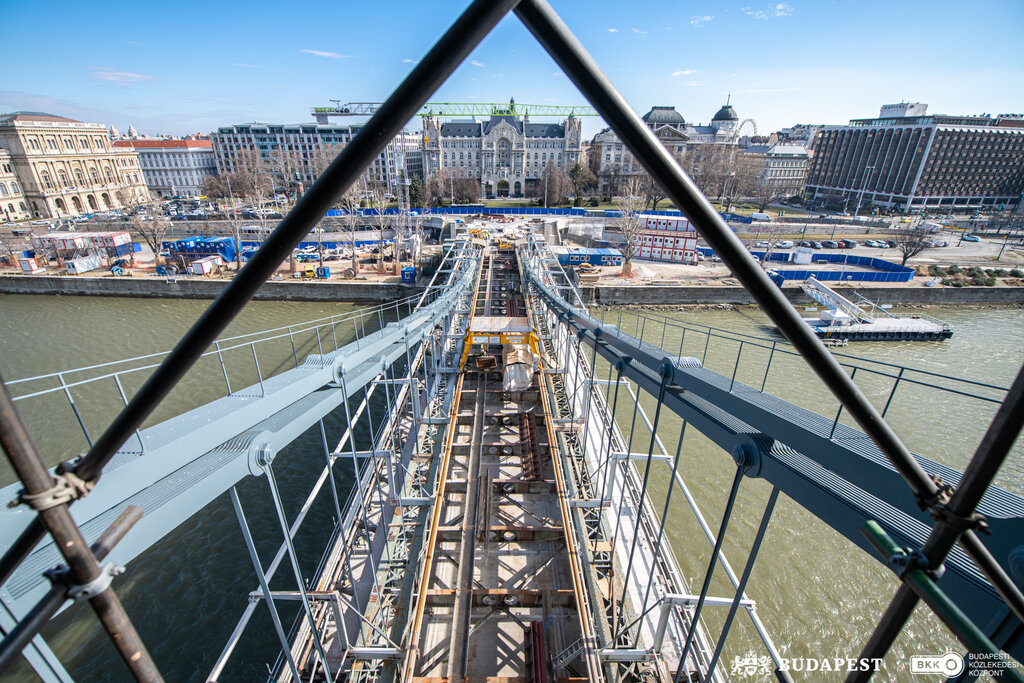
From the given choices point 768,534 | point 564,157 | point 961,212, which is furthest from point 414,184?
point 961,212

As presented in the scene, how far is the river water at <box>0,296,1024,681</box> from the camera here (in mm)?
6141

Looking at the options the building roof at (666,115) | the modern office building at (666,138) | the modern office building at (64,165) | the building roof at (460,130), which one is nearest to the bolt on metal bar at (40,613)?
the modern office building at (64,165)

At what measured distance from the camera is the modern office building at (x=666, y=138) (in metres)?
58.3

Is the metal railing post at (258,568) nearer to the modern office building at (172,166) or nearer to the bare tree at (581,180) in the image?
the bare tree at (581,180)

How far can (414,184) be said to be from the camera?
1832 inches

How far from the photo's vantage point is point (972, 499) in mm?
735

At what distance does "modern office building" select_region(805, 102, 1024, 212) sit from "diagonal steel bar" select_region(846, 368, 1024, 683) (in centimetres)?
7014

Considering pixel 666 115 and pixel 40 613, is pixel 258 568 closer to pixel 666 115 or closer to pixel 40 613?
pixel 40 613

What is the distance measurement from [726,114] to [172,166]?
85.3 meters

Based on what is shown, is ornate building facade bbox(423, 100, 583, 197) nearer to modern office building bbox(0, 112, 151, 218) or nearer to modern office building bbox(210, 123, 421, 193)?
modern office building bbox(210, 123, 421, 193)

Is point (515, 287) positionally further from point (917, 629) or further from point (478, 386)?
point (917, 629)

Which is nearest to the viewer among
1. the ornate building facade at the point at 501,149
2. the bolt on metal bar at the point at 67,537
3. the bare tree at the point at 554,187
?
the bolt on metal bar at the point at 67,537

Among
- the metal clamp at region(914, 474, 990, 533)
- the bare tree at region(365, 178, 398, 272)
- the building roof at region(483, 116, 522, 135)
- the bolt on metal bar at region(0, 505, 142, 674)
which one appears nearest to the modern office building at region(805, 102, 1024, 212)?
the building roof at region(483, 116, 522, 135)

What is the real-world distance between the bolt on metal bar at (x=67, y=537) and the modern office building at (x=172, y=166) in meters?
76.1
